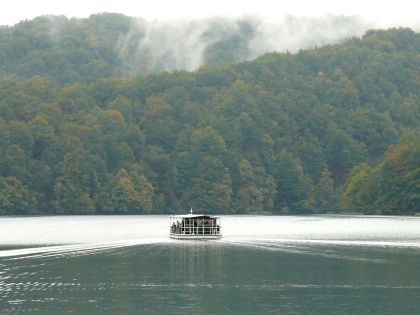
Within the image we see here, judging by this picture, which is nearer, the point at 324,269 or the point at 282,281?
the point at 282,281

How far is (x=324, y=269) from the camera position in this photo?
97.6 m

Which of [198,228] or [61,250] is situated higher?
[198,228]

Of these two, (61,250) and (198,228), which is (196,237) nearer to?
(198,228)

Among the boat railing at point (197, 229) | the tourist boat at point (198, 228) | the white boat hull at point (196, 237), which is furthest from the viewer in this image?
the boat railing at point (197, 229)

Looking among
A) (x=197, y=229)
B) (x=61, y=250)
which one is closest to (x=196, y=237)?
(x=197, y=229)

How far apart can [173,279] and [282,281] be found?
417 inches

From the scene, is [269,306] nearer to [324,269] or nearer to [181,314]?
[181,314]

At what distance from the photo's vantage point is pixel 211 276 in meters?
92.5

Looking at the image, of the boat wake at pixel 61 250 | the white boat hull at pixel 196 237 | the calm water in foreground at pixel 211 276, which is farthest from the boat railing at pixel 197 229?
the boat wake at pixel 61 250

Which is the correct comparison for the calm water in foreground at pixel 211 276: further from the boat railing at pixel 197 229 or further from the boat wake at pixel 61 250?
the boat railing at pixel 197 229

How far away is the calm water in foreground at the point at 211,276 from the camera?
7288cm

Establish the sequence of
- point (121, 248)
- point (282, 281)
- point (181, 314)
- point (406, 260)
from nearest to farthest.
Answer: point (181, 314) < point (282, 281) < point (406, 260) < point (121, 248)

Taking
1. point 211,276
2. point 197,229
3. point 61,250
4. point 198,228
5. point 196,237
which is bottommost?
point 211,276

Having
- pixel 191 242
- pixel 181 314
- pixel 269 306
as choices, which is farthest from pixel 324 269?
pixel 191 242
